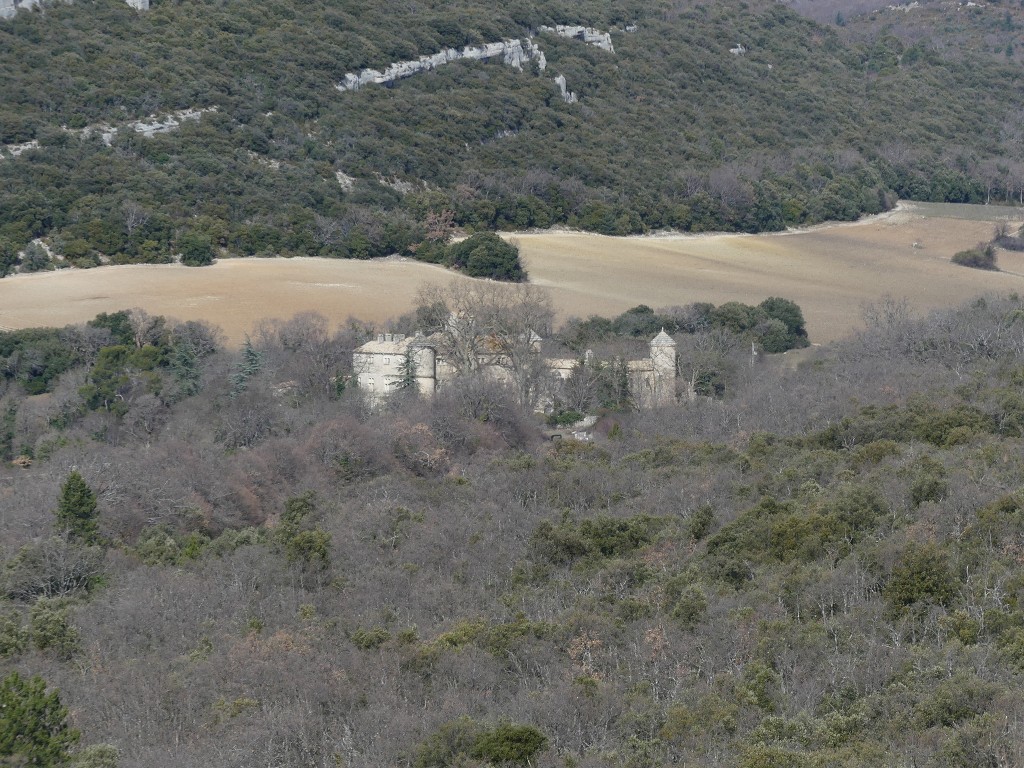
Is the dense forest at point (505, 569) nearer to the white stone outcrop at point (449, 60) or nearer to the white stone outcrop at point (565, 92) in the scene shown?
the white stone outcrop at point (449, 60)

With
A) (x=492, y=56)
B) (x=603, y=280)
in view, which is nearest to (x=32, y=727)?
(x=603, y=280)

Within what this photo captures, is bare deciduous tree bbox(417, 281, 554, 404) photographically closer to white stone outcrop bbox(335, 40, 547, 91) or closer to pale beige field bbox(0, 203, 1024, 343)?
pale beige field bbox(0, 203, 1024, 343)

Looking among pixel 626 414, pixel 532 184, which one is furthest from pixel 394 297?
pixel 532 184

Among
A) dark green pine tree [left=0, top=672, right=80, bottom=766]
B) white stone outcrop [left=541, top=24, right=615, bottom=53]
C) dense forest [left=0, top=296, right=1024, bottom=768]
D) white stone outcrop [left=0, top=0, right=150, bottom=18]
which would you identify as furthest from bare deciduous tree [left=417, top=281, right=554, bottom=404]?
white stone outcrop [left=541, top=24, right=615, bottom=53]

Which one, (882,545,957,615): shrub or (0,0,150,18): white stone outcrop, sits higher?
(0,0,150,18): white stone outcrop

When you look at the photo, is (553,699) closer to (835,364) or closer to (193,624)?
(193,624)

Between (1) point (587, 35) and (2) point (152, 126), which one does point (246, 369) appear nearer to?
(2) point (152, 126)
